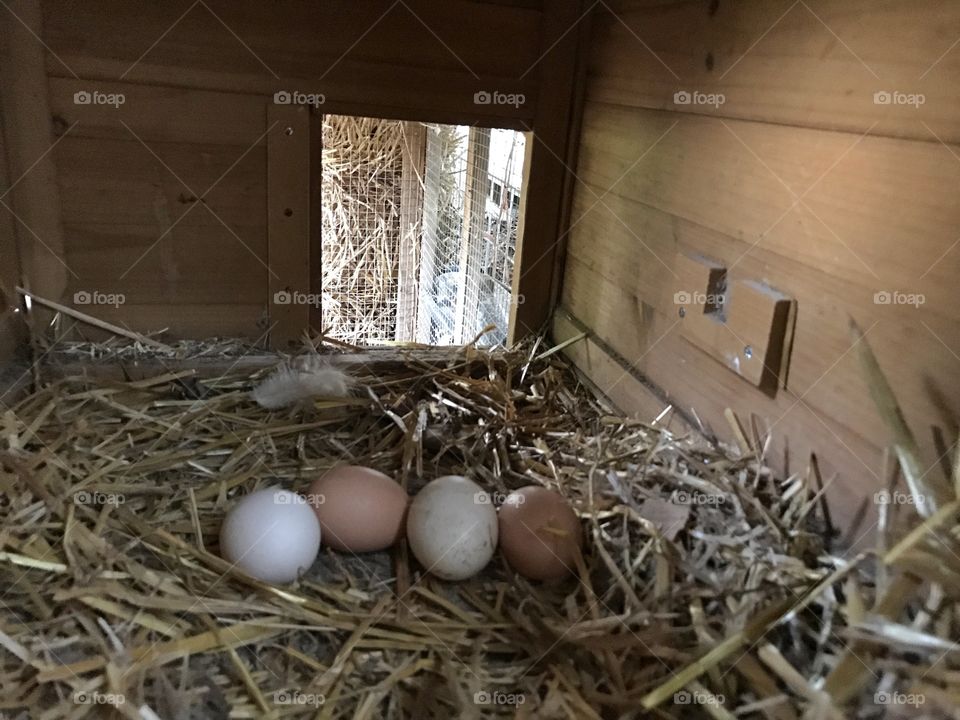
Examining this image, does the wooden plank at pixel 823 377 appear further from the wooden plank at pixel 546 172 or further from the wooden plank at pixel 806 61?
the wooden plank at pixel 546 172

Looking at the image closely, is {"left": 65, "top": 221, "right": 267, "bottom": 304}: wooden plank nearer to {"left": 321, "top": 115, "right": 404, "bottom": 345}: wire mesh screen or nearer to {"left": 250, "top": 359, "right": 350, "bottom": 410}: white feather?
{"left": 250, "top": 359, "right": 350, "bottom": 410}: white feather

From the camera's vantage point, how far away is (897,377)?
1.07 m

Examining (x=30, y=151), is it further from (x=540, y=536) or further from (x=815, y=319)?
(x=815, y=319)

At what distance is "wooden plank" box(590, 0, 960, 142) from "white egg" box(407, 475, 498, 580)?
31.6 inches

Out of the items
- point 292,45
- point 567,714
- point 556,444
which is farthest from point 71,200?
point 567,714

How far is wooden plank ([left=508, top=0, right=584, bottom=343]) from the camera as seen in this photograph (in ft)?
6.54

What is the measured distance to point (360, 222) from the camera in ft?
14.7

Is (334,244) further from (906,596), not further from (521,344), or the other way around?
(906,596)

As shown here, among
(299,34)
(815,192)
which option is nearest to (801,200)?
(815,192)

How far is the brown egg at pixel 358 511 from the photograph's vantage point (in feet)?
4.33

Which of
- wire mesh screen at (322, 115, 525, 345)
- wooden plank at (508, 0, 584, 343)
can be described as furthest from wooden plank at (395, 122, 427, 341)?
wooden plank at (508, 0, 584, 343)

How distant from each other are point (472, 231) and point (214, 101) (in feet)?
5.54

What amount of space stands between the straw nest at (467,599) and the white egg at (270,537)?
0.09 ft

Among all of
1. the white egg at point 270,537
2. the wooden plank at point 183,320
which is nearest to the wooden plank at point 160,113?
the wooden plank at point 183,320
